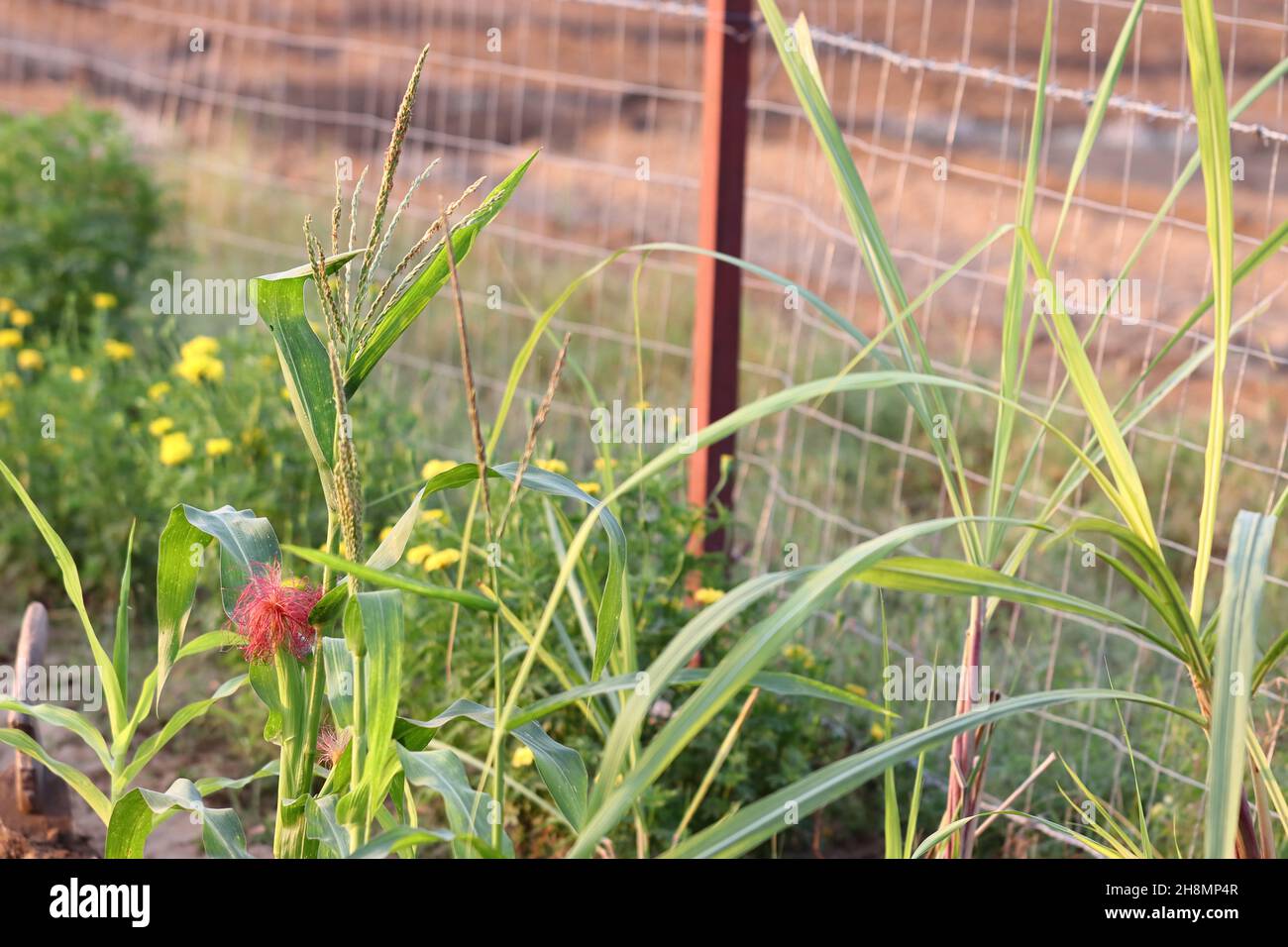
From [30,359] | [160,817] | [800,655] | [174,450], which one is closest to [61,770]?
[160,817]

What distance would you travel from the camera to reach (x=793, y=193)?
4.94 m

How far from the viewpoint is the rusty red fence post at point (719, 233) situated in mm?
2682

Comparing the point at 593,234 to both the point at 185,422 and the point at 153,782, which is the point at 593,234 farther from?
the point at 153,782

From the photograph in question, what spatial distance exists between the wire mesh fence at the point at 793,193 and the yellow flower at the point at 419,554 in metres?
0.49

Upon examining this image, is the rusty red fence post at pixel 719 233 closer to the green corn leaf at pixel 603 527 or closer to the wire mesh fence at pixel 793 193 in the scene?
the wire mesh fence at pixel 793 193

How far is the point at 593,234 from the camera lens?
22.6 ft

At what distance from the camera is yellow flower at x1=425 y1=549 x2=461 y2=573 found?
2.22m

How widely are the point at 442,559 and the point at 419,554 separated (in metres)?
0.10

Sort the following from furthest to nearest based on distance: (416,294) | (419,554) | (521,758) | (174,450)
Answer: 1. (174,450)
2. (419,554)
3. (521,758)
4. (416,294)

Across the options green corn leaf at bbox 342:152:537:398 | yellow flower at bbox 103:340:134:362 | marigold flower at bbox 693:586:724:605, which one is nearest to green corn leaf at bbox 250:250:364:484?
green corn leaf at bbox 342:152:537:398

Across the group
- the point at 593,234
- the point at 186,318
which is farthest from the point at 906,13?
the point at 186,318

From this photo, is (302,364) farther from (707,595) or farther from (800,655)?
(800,655)

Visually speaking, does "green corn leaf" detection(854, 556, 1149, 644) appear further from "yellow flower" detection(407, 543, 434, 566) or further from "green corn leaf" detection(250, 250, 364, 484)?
"yellow flower" detection(407, 543, 434, 566)
